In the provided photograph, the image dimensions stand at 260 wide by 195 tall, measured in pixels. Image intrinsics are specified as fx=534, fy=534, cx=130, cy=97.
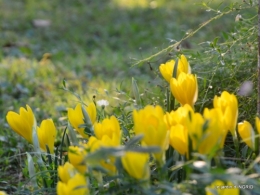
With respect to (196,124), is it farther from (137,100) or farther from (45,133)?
(137,100)

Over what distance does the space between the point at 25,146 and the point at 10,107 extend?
72 cm

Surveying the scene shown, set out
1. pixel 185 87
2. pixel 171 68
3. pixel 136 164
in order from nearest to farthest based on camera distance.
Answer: pixel 136 164 → pixel 185 87 → pixel 171 68

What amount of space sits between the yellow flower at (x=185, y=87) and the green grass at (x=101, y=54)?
328 mm

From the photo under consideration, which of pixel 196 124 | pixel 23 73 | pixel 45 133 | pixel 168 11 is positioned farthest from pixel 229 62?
pixel 168 11

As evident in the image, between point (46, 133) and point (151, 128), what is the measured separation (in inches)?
23.6

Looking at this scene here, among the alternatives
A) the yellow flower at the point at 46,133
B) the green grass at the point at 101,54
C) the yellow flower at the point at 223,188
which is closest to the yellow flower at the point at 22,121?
the yellow flower at the point at 46,133

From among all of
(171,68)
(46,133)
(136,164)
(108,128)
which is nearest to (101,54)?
(171,68)

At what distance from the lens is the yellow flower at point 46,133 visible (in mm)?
1754

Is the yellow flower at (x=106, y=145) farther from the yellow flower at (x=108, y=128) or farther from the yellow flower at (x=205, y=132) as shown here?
the yellow flower at (x=205, y=132)

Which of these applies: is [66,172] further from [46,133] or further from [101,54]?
[101,54]

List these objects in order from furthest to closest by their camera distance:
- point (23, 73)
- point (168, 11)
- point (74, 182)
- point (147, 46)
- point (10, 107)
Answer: point (168, 11) < point (147, 46) < point (23, 73) < point (10, 107) < point (74, 182)

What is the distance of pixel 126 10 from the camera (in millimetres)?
7352

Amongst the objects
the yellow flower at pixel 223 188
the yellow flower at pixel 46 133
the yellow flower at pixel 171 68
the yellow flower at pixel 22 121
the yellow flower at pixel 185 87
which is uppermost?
the yellow flower at pixel 171 68

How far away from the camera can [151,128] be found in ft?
4.18
